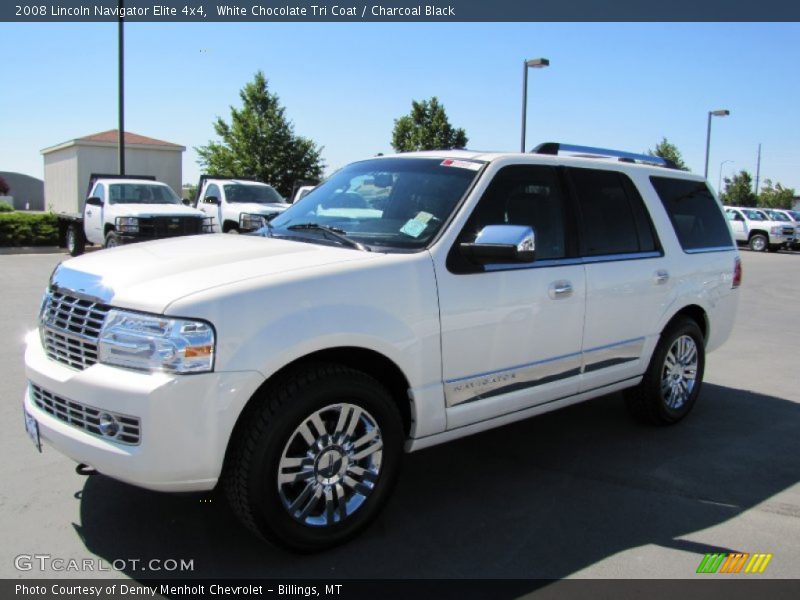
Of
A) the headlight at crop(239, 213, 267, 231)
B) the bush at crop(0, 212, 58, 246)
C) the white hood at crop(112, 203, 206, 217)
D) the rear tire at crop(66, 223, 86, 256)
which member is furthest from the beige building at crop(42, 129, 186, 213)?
the headlight at crop(239, 213, 267, 231)

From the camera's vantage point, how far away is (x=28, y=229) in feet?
66.4

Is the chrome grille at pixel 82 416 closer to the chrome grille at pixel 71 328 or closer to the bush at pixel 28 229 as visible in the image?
the chrome grille at pixel 71 328

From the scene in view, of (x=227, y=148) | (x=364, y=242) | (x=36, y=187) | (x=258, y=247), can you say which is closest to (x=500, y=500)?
(x=364, y=242)

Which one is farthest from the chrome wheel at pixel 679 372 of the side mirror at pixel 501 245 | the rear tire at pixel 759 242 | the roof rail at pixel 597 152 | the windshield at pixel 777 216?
the windshield at pixel 777 216

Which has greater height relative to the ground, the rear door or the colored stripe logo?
the rear door

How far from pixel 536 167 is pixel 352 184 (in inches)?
45.8

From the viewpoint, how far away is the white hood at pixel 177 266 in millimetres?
3086

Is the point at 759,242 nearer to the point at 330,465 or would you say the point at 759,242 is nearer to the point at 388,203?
the point at 388,203

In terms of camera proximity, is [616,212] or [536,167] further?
[616,212]

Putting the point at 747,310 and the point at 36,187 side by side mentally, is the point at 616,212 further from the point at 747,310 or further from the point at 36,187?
the point at 36,187

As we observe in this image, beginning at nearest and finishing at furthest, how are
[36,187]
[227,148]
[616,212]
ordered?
[616,212] < [227,148] < [36,187]

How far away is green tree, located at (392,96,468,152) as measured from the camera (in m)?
39.4

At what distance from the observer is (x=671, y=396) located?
215 inches

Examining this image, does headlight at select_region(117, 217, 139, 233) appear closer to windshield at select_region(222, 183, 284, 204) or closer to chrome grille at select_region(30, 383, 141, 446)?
windshield at select_region(222, 183, 284, 204)
